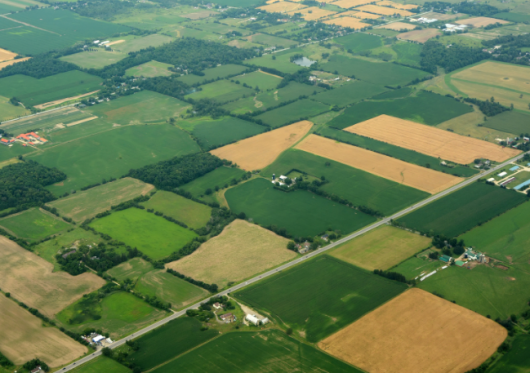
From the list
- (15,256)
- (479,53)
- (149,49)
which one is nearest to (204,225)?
(15,256)

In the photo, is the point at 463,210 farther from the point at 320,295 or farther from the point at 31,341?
the point at 31,341

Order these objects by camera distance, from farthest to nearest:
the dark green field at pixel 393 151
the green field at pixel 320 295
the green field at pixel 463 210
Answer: the dark green field at pixel 393 151
the green field at pixel 463 210
the green field at pixel 320 295

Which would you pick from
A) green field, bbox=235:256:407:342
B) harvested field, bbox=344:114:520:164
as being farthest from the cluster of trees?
harvested field, bbox=344:114:520:164

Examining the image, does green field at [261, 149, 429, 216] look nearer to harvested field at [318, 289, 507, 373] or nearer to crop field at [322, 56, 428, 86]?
harvested field at [318, 289, 507, 373]

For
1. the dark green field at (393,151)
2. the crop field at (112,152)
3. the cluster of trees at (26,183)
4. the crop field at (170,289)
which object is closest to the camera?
the crop field at (170,289)

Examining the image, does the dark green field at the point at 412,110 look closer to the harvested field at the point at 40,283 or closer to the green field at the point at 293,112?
the green field at the point at 293,112

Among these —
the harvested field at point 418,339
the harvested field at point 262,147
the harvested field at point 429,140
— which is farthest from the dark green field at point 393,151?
the harvested field at point 418,339

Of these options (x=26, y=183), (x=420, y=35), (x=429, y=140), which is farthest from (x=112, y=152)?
(x=420, y=35)
